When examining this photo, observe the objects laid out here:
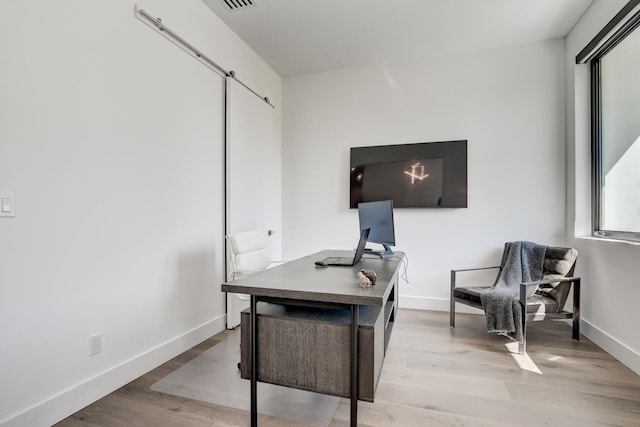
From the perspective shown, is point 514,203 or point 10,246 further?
point 514,203

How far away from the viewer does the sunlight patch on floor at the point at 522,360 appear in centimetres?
223

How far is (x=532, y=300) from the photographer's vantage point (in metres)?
2.69

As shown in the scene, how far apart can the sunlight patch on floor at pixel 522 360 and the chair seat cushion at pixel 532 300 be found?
12.8 inches

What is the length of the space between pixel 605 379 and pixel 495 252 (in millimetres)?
1524


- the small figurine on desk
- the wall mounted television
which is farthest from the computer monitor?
the wall mounted television

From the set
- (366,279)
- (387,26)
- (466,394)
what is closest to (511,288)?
(466,394)

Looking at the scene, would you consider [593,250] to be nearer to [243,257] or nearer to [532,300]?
[532,300]

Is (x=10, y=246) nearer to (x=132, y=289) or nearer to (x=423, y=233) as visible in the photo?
(x=132, y=289)

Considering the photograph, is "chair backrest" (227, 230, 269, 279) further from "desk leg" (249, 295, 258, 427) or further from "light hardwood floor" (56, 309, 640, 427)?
"desk leg" (249, 295, 258, 427)

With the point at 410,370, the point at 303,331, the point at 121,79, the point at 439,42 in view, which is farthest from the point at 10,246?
the point at 439,42

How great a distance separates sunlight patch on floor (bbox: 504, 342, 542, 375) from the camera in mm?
2232

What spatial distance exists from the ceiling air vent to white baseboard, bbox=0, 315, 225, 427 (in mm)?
2748

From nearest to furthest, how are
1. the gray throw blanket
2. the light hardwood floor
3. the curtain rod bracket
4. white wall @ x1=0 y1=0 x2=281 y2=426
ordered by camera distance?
white wall @ x1=0 y1=0 x2=281 y2=426, the light hardwood floor, the curtain rod bracket, the gray throw blanket

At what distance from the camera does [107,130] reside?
1.93 m
